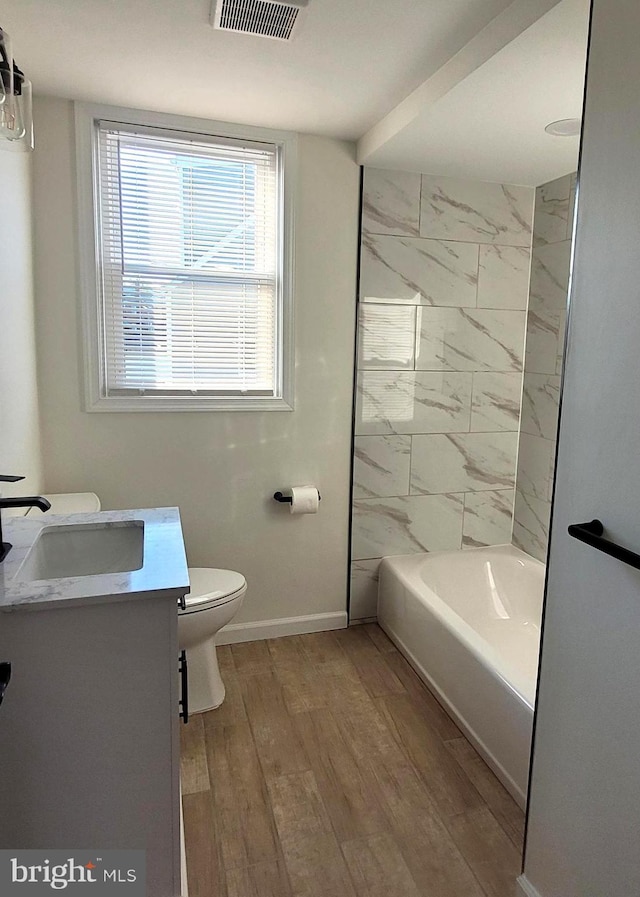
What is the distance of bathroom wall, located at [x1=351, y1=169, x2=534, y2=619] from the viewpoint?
9.13 feet

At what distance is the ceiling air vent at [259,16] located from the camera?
161 cm

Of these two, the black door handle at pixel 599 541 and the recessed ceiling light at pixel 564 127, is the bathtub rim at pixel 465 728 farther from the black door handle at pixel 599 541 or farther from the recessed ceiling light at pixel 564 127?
the recessed ceiling light at pixel 564 127

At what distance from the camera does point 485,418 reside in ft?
10.0

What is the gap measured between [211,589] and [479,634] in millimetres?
1240

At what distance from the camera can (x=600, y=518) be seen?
49.6 inches

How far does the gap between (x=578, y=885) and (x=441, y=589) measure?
5.39 feet

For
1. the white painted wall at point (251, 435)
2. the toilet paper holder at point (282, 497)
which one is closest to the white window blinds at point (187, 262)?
the white painted wall at point (251, 435)

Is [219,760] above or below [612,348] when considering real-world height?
below

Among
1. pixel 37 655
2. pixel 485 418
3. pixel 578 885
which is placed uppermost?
pixel 485 418

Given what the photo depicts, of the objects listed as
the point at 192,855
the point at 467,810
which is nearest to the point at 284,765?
the point at 192,855

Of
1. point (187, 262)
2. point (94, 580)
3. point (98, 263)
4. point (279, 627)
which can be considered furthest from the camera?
point (279, 627)

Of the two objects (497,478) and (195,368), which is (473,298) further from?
(195,368)

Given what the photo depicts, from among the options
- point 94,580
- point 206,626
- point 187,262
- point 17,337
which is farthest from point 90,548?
point 187,262

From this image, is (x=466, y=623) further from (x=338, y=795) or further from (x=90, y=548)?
(x=90, y=548)
